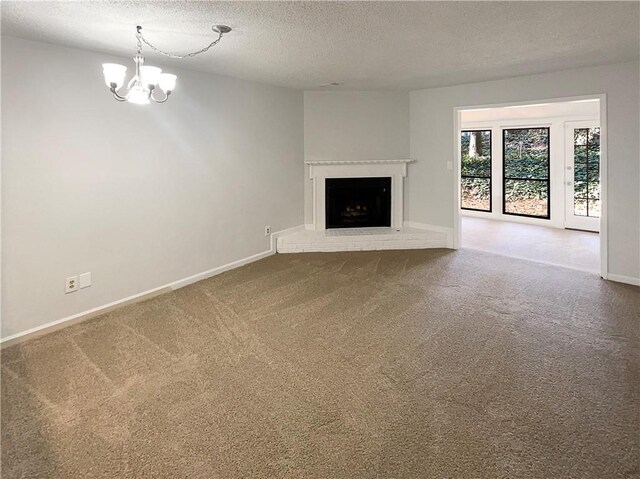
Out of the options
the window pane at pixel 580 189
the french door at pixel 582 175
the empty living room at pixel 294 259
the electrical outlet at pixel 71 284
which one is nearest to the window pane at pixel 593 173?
the french door at pixel 582 175

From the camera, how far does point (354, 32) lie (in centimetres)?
327

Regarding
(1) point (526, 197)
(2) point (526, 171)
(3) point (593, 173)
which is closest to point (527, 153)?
(2) point (526, 171)

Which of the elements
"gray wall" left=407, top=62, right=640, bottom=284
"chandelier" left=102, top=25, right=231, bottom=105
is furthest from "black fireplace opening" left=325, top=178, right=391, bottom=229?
"chandelier" left=102, top=25, right=231, bottom=105

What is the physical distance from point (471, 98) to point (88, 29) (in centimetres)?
444

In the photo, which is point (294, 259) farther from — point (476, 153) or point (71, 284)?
point (476, 153)

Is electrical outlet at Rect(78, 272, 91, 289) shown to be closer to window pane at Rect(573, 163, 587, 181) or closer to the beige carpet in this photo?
the beige carpet

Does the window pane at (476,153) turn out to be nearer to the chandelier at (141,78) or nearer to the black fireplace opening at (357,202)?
the black fireplace opening at (357,202)

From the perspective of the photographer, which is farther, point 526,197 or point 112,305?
point 526,197

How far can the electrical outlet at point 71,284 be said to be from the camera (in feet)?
12.3

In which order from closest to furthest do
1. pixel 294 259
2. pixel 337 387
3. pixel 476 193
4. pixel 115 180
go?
pixel 337 387
pixel 115 180
pixel 294 259
pixel 476 193

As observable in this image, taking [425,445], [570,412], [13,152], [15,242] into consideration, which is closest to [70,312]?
[15,242]

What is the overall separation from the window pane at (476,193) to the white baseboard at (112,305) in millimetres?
5730

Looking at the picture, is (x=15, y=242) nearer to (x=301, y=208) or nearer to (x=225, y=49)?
(x=225, y=49)

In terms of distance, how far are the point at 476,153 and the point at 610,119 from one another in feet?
15.8
